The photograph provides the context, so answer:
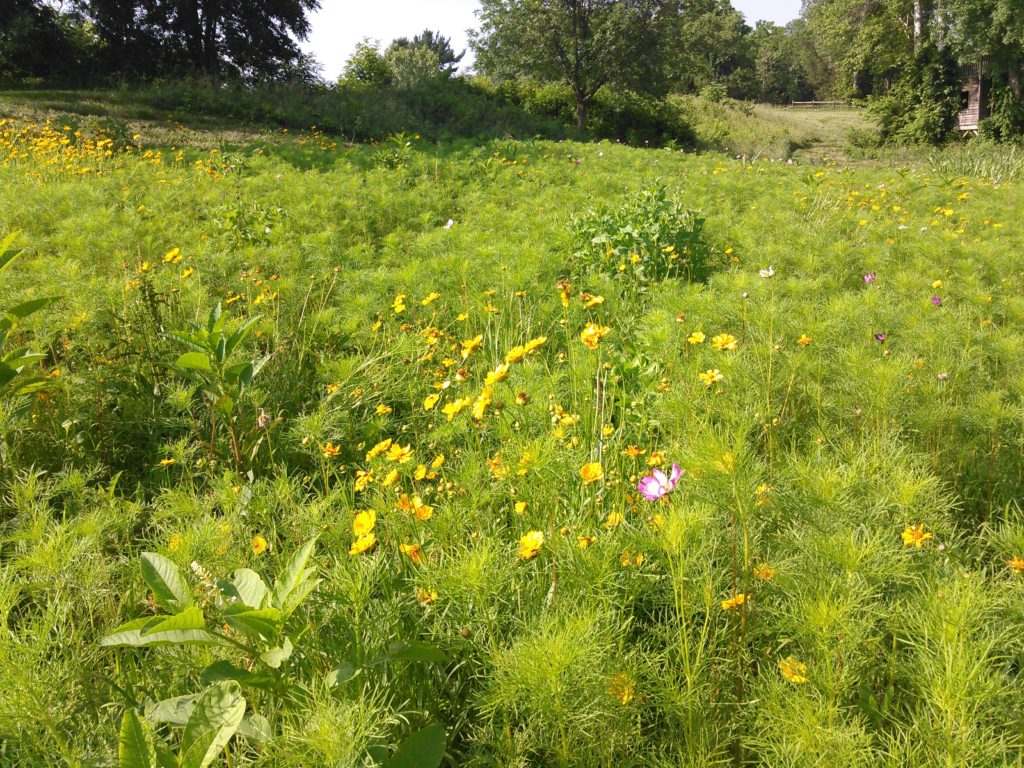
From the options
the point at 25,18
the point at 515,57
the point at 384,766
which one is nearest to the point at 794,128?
the point at 515,57

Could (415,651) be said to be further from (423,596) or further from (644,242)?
(644,242)

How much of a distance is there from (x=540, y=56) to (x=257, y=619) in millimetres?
24867

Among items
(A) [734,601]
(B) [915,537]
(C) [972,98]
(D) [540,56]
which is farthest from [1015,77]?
(A) [734,601]

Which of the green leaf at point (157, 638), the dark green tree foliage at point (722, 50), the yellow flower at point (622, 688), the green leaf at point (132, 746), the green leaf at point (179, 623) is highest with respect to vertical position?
the dark green tree foliage at point (722, 50)

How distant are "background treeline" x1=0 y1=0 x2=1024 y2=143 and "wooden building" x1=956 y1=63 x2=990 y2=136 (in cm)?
35

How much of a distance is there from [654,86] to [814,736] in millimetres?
24607

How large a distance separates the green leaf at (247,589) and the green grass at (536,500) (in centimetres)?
8

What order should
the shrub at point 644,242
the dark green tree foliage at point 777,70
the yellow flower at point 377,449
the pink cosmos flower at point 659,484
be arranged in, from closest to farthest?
the pink cosmos flower at point 659,484
the yellow flower at point 377,449
the shrub at point 644,242
the dark green tree foliage at point 777,70

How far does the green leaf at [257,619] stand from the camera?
887 millimetres

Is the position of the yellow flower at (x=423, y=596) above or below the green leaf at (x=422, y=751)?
above

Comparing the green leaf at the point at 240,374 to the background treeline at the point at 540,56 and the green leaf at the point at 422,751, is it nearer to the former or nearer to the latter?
the green leaf at the point at 422,751

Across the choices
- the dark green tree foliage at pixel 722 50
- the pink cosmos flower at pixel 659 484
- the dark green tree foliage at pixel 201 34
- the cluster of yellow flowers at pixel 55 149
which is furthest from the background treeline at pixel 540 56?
the pink cosmos flower at pixel 659 484

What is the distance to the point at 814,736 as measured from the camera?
909 millimetres

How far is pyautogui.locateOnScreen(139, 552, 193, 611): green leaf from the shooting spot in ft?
3.14
